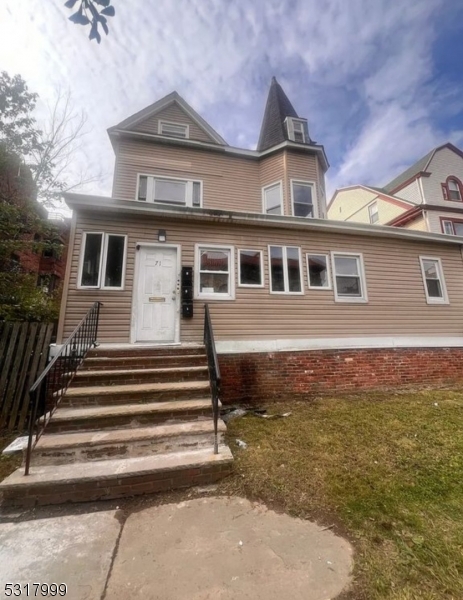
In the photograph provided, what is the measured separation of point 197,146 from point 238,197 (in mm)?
2405

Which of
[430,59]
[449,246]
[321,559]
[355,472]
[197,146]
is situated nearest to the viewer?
[321,559]

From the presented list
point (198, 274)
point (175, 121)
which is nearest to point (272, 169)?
point (175, 121)

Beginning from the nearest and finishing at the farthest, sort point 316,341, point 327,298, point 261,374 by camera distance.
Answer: point 261,374, point 316,341, point 327,298

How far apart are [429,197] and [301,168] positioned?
46.1 ft

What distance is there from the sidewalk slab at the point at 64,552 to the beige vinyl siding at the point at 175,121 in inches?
433

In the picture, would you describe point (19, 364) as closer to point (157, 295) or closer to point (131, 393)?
point (131, 393)

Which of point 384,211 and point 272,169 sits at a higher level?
point 384,211

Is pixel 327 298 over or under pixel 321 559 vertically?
over

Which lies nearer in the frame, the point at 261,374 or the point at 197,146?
the point at 261,374

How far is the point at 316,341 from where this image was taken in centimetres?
Result: 685

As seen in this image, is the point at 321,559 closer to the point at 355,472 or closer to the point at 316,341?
the point at 355,472

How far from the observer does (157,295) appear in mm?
6508

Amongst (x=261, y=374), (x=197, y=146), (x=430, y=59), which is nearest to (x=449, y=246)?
(x=261, y=374)

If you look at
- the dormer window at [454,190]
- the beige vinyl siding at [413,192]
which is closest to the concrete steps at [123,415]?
the beige vinyl siding at [413,192]
